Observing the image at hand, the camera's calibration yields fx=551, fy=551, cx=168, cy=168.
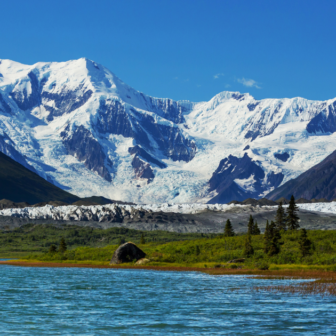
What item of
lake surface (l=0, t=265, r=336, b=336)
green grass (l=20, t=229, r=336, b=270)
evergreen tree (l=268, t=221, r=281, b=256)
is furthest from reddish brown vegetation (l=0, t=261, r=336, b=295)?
evergreen tree (l=268, t=221, r=281, b=256)

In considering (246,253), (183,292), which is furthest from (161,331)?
(246,253)

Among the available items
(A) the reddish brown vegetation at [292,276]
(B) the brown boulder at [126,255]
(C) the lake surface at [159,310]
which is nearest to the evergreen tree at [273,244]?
(A) the reddish brown vegetation at [292,276]

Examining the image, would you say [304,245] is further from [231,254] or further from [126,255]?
[126,255]

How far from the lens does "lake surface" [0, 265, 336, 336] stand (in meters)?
38.2

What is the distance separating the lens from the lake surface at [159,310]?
125 feet

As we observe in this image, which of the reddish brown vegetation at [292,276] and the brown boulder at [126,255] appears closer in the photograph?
the reddish brown vegetation at [292,276]

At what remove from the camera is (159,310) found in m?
47.2

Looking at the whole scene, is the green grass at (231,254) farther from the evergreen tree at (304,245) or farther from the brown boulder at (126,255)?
the brown boulder at (126,255)

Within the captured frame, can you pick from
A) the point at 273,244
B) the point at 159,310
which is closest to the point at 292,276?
the point at 273,244

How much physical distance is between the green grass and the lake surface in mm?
31203

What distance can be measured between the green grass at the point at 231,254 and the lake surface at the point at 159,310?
3120 cm

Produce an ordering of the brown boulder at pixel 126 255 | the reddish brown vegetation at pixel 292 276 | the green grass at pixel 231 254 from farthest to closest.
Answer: the brown boulder at pixel 126 255, the green grass at pixel 231 254, the reddish brown vegetation at pixel 292 276

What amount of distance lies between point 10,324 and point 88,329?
637 cm

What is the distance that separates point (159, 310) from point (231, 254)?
221ft
